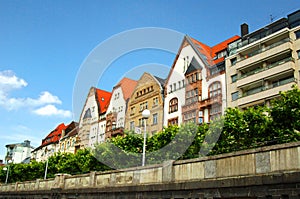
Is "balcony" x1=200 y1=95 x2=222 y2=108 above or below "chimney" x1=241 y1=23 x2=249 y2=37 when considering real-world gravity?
below

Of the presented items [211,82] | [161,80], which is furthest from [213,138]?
[161,80]

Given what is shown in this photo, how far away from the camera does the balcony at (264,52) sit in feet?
136

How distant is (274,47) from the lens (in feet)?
140

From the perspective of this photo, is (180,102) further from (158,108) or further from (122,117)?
(122,117)

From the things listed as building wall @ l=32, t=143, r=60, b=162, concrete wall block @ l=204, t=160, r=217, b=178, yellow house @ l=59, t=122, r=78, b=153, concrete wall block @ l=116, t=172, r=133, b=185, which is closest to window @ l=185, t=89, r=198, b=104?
concrete wall block @ l=116, t=172, r=133, b=185

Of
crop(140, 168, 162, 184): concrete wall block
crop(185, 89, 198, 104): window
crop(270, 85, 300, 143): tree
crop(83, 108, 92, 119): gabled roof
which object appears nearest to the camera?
crop(140, 168, 162, 184): concrete wall block

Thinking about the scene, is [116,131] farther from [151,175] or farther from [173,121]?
[151,175]

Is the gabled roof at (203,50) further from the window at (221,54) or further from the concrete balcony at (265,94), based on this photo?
the concrete balcony at (265,94)

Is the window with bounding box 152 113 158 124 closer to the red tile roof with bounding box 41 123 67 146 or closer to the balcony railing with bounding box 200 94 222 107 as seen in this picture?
the balcony railing with bounding box 200 94 222 107

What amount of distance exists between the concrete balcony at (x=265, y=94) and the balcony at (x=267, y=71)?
187cm

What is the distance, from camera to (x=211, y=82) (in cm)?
4916

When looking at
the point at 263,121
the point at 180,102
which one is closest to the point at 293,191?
the point at 263,121

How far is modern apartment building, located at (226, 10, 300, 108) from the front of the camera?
40.7 meters

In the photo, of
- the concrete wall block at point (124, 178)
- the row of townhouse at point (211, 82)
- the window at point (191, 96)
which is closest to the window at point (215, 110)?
the row of townhouse at point (211, 82)
